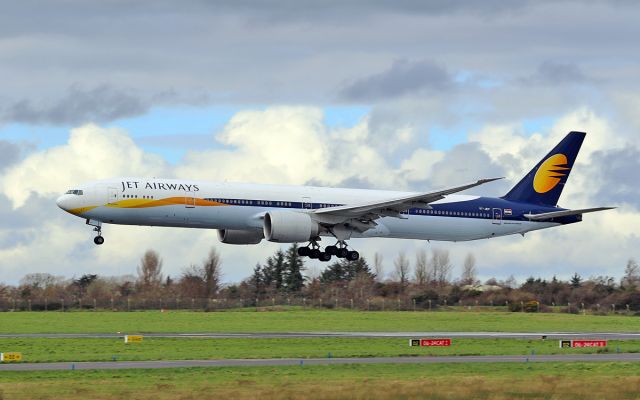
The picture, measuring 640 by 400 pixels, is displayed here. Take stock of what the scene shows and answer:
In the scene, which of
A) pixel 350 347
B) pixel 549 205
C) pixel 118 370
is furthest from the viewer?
pixel 549 205

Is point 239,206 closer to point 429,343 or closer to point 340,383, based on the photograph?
point 429,343

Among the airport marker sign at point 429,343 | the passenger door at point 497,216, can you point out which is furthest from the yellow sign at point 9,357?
the passenger door at point 497,216

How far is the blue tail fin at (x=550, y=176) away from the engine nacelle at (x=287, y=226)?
1745 cm

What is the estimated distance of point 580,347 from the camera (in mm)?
60062

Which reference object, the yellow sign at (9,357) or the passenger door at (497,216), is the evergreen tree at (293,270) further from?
the yellow sign at (9,357)

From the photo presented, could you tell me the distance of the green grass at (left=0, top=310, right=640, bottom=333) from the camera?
251ft

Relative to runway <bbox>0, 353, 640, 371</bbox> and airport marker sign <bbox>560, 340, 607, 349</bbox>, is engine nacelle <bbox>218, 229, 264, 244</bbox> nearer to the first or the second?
airport marker sign <bbox>560, 340, 607, 349</bbox>

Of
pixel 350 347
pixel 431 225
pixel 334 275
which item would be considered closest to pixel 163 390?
pixel 350 347

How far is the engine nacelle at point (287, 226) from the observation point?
220ft

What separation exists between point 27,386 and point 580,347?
1237 inches

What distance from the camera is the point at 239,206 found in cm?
6731

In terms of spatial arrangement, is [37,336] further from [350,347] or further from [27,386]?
[27,386]

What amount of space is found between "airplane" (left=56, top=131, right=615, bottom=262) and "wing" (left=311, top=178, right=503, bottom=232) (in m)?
0.06

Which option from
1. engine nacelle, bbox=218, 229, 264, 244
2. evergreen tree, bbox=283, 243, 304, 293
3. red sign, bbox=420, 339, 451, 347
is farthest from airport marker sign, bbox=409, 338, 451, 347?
evergreen tree, bbox=283, 243, 304, 293
